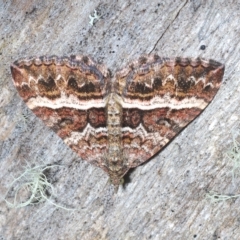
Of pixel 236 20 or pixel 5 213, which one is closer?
pixel 236 20

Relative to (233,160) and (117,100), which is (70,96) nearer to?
(117,100)

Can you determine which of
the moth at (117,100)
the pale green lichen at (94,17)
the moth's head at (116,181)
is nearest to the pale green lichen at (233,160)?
the moth at (117,100)

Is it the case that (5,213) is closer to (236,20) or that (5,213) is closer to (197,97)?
(197,97)

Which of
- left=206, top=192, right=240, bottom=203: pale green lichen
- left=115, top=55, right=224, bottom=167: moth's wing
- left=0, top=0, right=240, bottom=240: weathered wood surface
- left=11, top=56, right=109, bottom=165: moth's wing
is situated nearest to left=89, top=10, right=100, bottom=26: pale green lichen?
left=0, top=0, right=240, bottom=240: weathered wood surface

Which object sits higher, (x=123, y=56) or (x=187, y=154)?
(x=123, y=56)

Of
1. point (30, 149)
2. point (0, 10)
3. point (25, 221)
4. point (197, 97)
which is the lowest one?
point (25, 221)

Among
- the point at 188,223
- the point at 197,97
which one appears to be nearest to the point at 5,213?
the point at 188,223

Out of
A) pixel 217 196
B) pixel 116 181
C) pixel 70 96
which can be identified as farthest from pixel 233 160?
pixel 70 96
